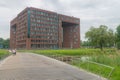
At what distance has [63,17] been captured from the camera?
142625mm

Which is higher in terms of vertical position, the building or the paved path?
the building

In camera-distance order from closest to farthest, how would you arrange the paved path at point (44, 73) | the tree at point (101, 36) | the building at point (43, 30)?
1. the paved path at point (44, 73)
2. the tree at point (101, 36)
3. the building at point (43, 30)

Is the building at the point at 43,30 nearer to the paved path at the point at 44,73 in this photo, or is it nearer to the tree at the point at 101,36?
the tree at the point at 101,36

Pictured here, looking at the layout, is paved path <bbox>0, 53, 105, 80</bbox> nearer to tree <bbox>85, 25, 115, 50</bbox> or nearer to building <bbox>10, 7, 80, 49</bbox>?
tree <bbox>85, 25, 115, 50</bbox>

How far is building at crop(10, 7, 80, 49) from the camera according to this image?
11831cm

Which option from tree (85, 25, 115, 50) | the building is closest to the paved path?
tree (85, 25, 115, 50)

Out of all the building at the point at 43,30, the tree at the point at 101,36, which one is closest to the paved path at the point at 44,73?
the tree at the point at 101,36

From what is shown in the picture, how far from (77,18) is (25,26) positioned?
164 feet

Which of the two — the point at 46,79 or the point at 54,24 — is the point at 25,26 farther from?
the point at 46,79

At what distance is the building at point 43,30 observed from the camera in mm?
118312

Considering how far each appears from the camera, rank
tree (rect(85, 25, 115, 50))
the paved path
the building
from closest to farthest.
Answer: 1. the paved path
2. tree (rect(85, 25, 115, 50))
3. the building

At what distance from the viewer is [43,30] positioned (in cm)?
12506

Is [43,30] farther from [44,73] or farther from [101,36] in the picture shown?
[44,73]

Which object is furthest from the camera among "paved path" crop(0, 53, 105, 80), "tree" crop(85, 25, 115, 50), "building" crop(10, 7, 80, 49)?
"building" crop(10, 7, 80, 49)
